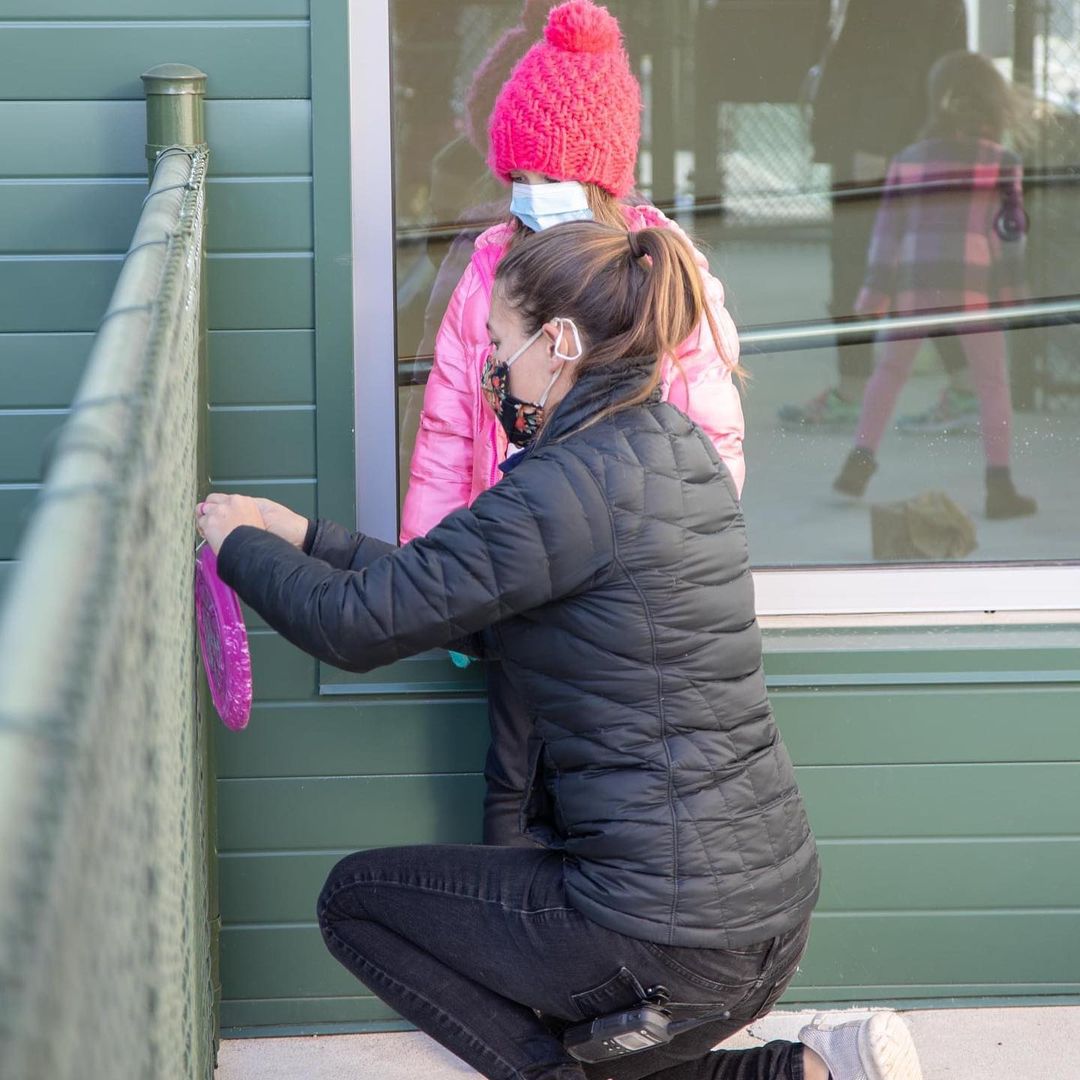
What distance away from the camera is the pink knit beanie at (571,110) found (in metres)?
2.41

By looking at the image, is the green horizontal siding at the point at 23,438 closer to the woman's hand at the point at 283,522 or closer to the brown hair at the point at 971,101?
the woman's hand at the point at 283,522

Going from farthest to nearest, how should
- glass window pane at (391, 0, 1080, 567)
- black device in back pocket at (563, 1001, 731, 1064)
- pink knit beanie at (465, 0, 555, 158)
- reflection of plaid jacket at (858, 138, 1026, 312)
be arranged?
reflection of plaid jacket at (858, 138, 1026, 312) → glass window pane at (391, 0, 1080, 567) → pink knit beanie at (465, 0, 555, 158) → black device in back pocket at (563, 1001, 731, 1064)

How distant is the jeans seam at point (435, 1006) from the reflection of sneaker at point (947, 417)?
3143mm

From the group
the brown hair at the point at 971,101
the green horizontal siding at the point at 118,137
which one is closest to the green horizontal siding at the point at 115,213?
the green horizontal siding at the point at 118,137

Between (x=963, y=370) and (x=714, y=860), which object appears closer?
(x=714, y=860)

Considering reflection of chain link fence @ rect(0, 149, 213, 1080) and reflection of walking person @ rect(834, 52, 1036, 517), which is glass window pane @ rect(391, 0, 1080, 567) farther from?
reflection of chain link fence @ rect(0, 149, 213, 1080)

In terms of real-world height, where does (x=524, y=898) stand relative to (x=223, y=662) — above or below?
below

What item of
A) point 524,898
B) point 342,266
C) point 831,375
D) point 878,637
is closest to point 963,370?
point 831,375

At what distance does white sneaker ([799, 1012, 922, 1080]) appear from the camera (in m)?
2.16

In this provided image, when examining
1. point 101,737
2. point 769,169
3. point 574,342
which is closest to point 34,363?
point 574,342

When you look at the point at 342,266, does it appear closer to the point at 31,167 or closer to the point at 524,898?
the point at 31,167

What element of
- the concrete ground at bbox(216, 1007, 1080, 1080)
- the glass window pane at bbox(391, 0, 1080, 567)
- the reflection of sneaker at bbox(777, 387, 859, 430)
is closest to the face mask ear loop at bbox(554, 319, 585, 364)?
the glass window pane at bbox(391, 0, 1080, 567)

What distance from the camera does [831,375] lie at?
5.11 meters

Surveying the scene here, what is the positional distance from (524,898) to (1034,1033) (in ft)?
4.45
